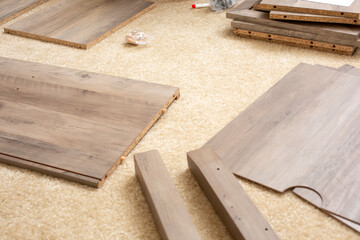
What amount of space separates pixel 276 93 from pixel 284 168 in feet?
1.52

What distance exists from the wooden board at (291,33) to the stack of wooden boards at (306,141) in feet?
0.87

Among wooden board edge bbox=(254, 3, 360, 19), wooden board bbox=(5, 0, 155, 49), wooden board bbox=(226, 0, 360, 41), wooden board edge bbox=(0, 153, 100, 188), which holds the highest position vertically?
wooden board edge bbox=(254, 3, 360, 19)

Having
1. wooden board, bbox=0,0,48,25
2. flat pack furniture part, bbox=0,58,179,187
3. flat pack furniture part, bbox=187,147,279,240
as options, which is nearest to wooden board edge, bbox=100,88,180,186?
flat pack furniture part, bbox=0,58,179,187

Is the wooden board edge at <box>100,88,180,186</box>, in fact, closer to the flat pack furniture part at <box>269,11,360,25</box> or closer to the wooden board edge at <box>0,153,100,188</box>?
the wooden board edge at <box>0,153,100,188</box>

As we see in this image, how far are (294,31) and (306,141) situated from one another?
0.85m

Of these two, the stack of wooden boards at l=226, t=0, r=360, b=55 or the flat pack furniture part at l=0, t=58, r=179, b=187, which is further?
the stack of wooden boards at l=226, t=0, r=360, b=55

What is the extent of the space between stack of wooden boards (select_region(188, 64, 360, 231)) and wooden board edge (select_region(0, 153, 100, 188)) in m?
0.43

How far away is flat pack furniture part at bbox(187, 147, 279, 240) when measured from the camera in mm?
1202

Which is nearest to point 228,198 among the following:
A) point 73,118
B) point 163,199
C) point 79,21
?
point 163,199

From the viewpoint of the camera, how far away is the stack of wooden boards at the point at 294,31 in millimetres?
2076

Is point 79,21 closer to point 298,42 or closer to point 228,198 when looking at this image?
point 298,42

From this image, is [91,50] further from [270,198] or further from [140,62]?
[270,198]

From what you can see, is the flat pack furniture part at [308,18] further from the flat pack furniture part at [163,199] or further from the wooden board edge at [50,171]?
the wooden board edge at [50,171]

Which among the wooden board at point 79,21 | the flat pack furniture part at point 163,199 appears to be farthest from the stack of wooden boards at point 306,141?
the wooden board at point 79,21
